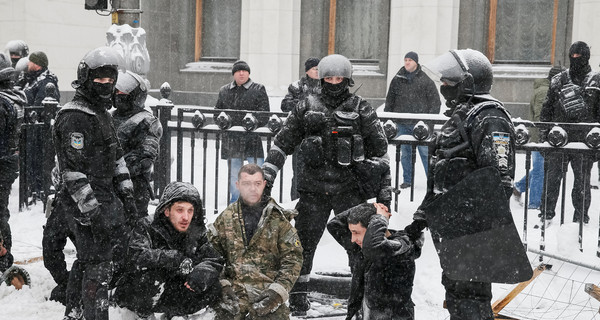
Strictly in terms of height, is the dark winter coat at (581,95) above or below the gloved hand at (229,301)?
A: above

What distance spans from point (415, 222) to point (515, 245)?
0.68 m

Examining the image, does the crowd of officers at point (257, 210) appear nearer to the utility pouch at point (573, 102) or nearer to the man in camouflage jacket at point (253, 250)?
the man in camouflage jacket at point (253, 250)

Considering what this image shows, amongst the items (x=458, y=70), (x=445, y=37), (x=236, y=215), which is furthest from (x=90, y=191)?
(x=445, y=37)

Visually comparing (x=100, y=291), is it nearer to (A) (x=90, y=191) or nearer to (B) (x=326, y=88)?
(A) (x=90, y=191)

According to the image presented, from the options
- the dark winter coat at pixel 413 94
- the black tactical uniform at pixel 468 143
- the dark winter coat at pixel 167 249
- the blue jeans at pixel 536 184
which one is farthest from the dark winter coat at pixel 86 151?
the dark winter coat at pixel 413 94

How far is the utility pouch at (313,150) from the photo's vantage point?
20.0ft

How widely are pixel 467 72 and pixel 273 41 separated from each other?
1153cm

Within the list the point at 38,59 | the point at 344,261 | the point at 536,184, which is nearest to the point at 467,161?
the point at 344,261

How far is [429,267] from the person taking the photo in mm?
6930

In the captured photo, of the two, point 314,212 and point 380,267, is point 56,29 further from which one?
point 380,267

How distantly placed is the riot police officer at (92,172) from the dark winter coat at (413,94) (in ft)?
20.5

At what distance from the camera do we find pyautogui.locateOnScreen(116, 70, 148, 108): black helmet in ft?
20.7

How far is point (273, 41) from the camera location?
1611 centimetres

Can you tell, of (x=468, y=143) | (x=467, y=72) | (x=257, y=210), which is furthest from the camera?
(x=257, y=210)
